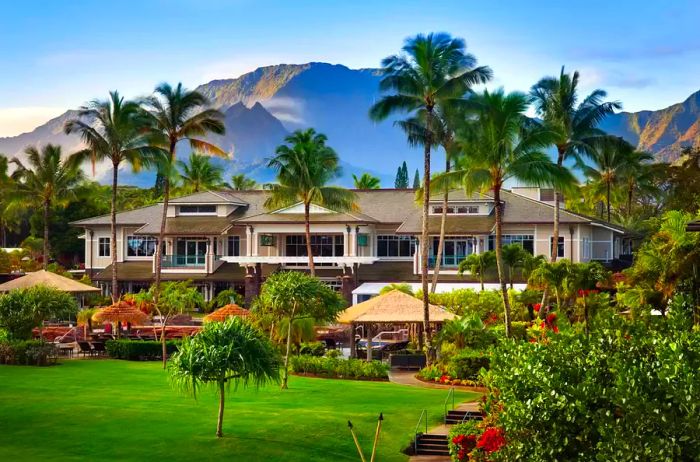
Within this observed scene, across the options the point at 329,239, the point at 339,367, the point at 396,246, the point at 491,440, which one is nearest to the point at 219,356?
the point at 491,440

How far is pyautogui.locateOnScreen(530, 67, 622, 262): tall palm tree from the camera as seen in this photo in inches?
2121

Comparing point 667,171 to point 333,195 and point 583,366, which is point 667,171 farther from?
point 583,366

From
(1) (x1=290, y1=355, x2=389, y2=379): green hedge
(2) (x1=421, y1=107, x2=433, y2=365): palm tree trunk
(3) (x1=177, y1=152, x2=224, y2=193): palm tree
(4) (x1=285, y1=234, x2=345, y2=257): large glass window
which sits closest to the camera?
(1) (x1=290, y1=355, x2=389, y2=379): green hedge

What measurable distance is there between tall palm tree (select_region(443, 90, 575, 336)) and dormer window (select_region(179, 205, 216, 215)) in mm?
33958

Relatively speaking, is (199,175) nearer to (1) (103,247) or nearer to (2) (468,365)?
(1) (103,247)

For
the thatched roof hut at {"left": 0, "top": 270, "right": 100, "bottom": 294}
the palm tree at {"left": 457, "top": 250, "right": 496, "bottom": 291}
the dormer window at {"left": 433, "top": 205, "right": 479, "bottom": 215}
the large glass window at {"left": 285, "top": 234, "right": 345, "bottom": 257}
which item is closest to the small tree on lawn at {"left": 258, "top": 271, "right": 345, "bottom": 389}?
the thatched roof hut at {"left": 0, "top": 270, "right": 100, "bottom": 294}

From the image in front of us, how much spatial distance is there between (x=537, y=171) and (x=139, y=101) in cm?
2990

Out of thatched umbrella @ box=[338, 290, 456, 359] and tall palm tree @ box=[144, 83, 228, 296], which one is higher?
tall palm tree @ box=[144, 83, 228, 296]

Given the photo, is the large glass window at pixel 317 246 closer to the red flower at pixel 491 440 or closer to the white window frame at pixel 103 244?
the white window frame at pixel 103 244

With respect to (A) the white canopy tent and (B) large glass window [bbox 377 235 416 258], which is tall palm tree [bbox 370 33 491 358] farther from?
(B) large glass window [bbox 377 235 416 258]

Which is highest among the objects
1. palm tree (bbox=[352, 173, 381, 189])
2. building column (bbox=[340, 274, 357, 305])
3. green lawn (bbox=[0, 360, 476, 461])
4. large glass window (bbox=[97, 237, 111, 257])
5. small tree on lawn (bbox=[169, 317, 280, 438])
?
palm tree (bbox=[352, 173, 381, 189])

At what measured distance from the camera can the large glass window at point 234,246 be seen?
68250 millimetres

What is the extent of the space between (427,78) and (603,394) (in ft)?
95.5

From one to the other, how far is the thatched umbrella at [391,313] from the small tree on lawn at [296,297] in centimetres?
245
